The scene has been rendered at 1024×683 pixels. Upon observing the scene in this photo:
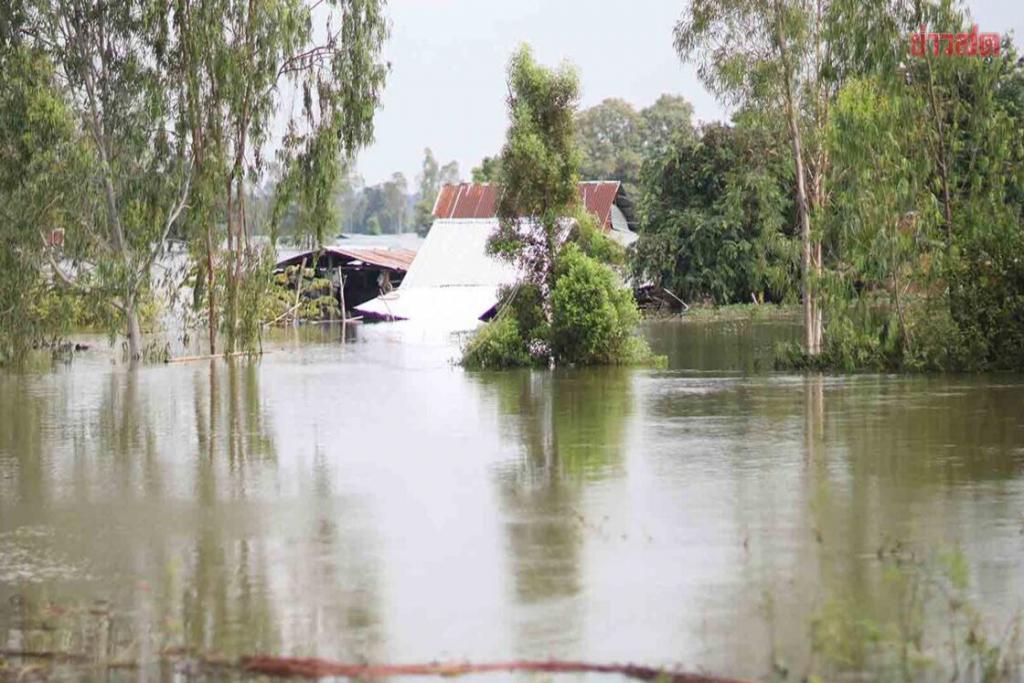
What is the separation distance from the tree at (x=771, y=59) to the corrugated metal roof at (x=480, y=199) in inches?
Answer: 1204

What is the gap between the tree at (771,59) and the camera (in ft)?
114

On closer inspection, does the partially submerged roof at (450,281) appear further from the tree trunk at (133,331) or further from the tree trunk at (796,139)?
the tree trunk at (133,331)

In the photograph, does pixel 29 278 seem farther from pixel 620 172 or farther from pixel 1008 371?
pixel 620 172

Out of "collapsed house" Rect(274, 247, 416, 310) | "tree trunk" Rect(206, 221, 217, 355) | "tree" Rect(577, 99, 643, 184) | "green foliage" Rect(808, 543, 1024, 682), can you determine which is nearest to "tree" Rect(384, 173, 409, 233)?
"tree" Rect(577, 99, 643, 184)

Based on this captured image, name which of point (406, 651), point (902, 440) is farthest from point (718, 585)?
point (902, 440)

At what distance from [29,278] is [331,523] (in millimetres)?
22661

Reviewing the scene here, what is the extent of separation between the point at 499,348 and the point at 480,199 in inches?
1744

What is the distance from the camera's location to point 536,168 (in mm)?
29297

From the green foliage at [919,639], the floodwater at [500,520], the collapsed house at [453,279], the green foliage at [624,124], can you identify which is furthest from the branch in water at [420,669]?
the green foliage at [624,124]

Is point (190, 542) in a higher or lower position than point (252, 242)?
lower

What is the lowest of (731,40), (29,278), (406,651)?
(406,651)

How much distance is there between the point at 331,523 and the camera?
10.4 metres

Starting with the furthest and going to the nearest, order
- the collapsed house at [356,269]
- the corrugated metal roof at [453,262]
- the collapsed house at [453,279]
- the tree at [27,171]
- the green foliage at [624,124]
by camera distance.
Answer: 1. the green foliage at [624,124]
2. the collapsed house at [356,269]
3. the corrugated metal roof at [453,262]
4. the collapsed house at [453,279]
5. the tree at [27,171]

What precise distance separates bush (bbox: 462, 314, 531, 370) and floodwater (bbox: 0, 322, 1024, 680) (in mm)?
8531
